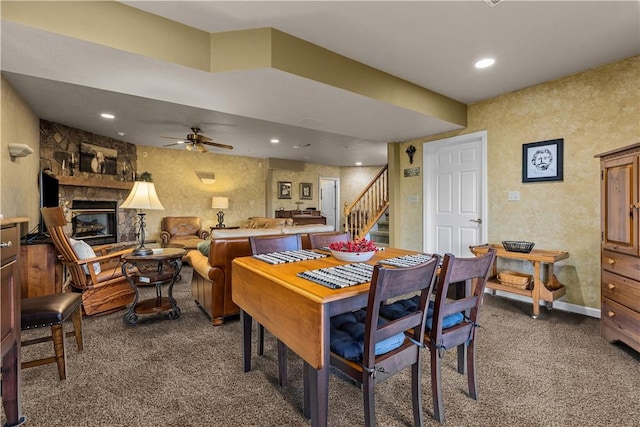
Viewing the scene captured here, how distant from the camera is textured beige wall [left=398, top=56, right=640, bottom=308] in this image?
274 centimetres

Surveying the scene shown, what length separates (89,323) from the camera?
8.91 feet

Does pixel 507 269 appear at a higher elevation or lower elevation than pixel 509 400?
higher

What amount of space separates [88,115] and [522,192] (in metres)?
5.71

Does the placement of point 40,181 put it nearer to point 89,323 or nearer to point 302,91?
point 89,323

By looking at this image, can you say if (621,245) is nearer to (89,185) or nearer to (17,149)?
(17,149)

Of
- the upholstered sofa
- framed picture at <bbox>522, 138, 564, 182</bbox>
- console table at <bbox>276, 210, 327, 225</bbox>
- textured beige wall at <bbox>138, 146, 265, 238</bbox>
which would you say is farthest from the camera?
console table at <bbox>276, 210, 327, 225</bbox>

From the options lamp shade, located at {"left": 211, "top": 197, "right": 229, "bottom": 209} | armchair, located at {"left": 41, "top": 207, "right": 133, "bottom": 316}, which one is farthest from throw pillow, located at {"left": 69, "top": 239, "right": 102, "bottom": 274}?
lamp shade, located at {"left": 211, "top": 197, "right": 229, "bottom": 209}

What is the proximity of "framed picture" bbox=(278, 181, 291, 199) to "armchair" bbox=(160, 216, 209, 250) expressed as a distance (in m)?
2.32

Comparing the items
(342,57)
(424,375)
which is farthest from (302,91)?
(424,375)

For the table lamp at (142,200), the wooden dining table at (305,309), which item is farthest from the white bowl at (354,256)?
the table lamp at (142,200)

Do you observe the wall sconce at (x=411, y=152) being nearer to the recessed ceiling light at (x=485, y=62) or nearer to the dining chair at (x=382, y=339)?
the recessed ceiling light at (x=485, y=62)

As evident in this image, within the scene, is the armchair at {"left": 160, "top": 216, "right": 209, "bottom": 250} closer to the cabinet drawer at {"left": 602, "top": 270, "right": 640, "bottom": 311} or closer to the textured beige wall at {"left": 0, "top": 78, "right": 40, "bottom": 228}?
the textured beige wall at {"left": 0, "top": 78, "right": 40, "bottom": 228}

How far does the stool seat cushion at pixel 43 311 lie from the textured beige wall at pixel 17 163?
1383 millimetres

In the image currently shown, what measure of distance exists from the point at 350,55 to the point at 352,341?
2384mm
